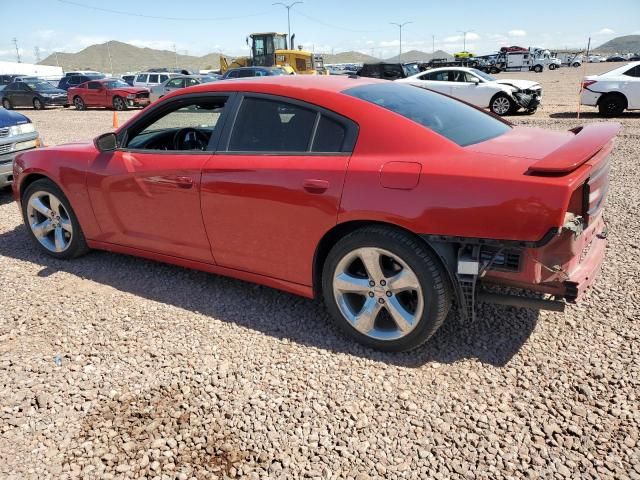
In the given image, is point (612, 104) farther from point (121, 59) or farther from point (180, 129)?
point (121, 59)

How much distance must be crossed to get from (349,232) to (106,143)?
88.6 inches

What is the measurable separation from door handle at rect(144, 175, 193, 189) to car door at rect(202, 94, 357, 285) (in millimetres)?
162

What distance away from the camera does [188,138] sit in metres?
4.18

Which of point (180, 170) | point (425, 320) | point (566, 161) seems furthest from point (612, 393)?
point (180, 170)

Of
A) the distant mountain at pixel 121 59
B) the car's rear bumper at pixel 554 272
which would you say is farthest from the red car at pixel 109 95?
the distant mountain at pixel 121 59

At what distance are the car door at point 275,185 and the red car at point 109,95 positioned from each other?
67.5 feet

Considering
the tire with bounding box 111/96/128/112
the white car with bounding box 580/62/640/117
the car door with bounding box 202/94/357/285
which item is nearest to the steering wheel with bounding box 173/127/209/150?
the car door with bounding box 202/94/357/285

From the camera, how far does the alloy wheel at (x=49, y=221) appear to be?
449 cm

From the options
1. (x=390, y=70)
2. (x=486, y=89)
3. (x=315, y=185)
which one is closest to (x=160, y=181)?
(x=315, y=185)

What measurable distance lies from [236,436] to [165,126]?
8.87 ft

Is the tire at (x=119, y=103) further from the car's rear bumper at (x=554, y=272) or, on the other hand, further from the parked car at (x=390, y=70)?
the car's rear bumper at (x=554, y=272)

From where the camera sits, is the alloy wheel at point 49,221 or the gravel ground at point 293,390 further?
the alloy wheel at point 49,221

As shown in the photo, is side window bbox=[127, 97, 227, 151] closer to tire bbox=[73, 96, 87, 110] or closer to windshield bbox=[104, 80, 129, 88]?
windshield bbox=[104, 80, 129, 88]

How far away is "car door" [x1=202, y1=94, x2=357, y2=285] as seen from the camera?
2.99 m
